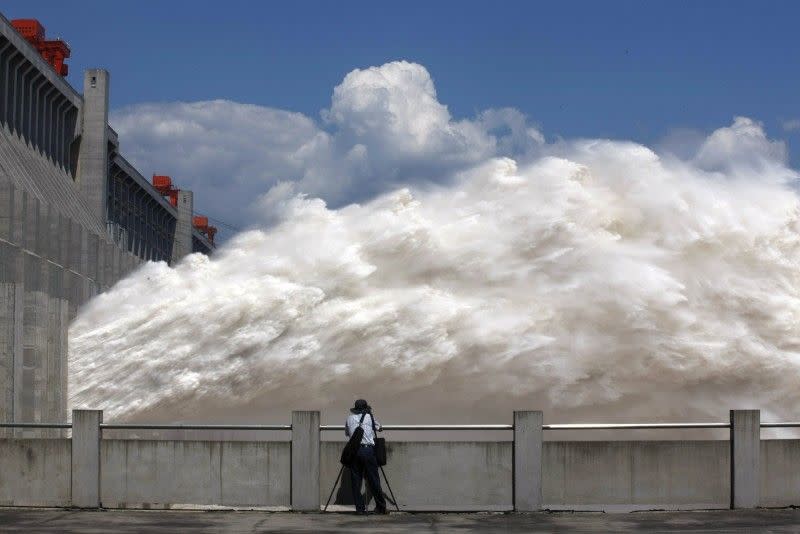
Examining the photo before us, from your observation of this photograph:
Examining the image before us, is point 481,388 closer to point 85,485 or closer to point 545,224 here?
point 545,224

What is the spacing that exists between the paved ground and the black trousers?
336mm

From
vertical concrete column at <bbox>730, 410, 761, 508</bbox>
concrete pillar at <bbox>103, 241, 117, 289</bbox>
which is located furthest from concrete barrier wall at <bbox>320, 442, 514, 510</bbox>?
concrete pillar at <bbox>103, 241, 117, 289</bbox>

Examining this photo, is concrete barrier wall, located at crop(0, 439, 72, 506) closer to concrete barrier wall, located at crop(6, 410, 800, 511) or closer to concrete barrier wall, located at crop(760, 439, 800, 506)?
concrete barrier wall, located at crop(6, 410, 800, 511)

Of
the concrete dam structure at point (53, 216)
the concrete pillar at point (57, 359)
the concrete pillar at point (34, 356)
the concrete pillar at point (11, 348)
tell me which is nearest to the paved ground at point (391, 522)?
the concrete pillar at point (11, 348)

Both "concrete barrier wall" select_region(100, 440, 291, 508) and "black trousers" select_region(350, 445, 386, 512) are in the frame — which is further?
"concrete barrier wall" select_region(100, 440, 291, 508)

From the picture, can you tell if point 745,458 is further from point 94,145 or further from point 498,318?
point 94,145

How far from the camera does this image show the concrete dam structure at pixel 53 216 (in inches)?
1242

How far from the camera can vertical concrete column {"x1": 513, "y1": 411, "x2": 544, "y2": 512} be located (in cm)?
2053

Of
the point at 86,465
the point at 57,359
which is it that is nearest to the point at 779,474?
the point at 86,465

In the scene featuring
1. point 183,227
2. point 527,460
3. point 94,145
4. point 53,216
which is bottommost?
point 527,460

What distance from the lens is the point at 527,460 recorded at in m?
20.6

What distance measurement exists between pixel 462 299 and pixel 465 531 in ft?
58.2

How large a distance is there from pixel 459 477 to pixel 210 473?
4.07 meters

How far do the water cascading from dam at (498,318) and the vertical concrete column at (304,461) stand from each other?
1238cm
